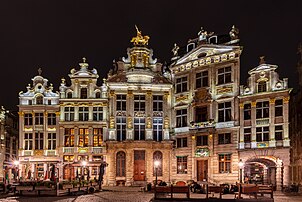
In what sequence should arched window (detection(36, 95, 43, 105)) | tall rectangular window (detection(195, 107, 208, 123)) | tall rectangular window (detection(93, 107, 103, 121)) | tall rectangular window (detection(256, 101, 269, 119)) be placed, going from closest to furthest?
tall rectangular window (detection(256, 101, 269, 119)) < tall rectangular window (detection(195, 107, 208, 123)) < tall rectangular window (detection(93, 107, 103, 121)) < arched window (detection(36, 95, 43, 105))

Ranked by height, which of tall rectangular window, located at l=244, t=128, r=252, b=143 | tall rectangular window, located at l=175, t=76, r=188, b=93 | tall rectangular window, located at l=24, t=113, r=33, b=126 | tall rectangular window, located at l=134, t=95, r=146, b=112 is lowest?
tall rectangular window, located at l=244, t=128, r=252, b=143

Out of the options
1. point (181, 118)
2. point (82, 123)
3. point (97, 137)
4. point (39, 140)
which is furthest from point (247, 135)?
point (39, 140)

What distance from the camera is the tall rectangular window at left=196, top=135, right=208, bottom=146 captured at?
44928 mm

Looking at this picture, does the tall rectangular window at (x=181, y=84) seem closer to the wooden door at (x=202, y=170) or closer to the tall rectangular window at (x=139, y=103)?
the tall rectangular window at (x=139, y=103)

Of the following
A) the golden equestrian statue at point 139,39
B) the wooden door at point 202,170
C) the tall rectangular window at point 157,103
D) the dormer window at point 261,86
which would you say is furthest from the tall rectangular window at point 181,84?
the dormer window at point 261,86

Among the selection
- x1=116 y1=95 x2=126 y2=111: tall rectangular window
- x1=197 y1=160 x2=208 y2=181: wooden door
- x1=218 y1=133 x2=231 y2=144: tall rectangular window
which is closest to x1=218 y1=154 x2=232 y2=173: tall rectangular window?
x1=218 y1=133 x2=231 y2=144: tall rectangular window

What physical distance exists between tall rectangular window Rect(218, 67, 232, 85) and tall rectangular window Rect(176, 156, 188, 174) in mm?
8953

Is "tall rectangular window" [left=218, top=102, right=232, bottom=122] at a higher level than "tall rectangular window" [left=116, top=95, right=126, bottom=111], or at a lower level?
lower

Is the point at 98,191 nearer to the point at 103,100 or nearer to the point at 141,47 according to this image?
the point at 103,100

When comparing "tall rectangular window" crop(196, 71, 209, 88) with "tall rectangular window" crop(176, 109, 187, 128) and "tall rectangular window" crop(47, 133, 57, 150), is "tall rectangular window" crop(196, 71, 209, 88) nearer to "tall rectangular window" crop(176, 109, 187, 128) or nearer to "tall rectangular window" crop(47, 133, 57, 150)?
"tall rectangular window" crop(176, 109, 187, 128)

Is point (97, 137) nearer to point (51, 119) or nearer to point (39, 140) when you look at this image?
point (51, 119)

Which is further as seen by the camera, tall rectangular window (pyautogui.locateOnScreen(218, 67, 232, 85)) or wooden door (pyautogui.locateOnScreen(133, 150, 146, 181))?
wooden door (pyautogui.locateOnScreen(133, 150, 146, 181))

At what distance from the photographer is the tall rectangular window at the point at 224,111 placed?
1726 inches

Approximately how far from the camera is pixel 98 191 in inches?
1396
